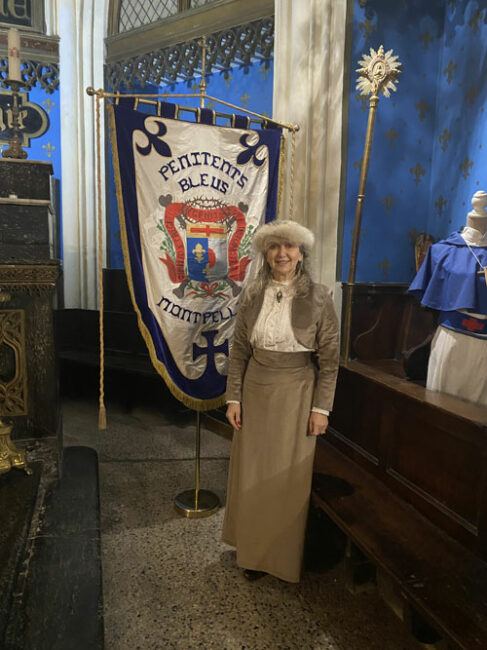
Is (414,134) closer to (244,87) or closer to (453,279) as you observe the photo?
(453,279)

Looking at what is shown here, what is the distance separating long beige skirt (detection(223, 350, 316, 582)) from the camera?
2.15 m

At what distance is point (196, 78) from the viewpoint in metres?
4.58

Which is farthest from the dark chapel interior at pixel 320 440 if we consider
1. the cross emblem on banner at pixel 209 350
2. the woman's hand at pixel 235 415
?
the cross emblem on banner at pixel 209 350

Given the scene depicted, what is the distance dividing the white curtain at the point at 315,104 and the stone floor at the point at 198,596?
1795 millimetres

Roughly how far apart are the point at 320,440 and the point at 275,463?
38.5 inches

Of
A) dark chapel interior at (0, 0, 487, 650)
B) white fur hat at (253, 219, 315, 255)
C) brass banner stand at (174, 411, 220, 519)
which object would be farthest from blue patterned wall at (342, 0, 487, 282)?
brass banner stand at (174, 411, 220, 519)

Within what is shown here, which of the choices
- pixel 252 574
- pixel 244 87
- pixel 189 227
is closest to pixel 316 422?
pixel 252 574

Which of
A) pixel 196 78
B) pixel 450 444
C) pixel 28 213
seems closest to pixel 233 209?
pixel 28 213

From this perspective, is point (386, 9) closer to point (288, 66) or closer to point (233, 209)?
point (288, 66)

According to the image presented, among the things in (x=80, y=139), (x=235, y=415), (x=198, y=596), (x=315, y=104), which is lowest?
(x=198, y=596)

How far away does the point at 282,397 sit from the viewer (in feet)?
7.02

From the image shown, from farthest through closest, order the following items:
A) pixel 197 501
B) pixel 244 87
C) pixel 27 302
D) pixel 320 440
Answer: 1. pixel 244 87
2. pixel 320 440
3. pixel 197 501
4. pixel 27 302

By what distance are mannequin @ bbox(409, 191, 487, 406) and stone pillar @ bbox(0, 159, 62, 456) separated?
196 centimetres

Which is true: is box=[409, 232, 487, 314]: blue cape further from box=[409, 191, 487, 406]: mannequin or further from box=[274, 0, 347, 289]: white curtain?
box=[274, 0, 347, 289]: white curtain
